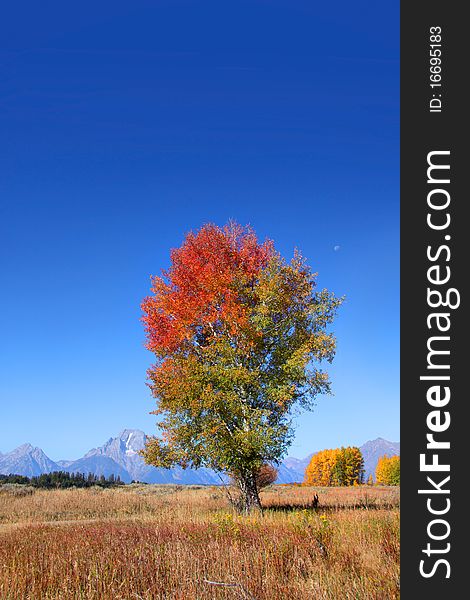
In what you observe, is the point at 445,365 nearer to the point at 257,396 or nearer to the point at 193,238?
the point at 257,396

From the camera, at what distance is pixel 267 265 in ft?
55.4

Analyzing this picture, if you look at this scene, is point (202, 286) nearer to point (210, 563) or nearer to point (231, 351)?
point (231, 351)

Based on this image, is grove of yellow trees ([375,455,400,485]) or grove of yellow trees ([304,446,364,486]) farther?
grove of yellow trees ([304,446,364,486])

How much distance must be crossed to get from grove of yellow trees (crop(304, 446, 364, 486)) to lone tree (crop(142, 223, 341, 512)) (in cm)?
A: 11113

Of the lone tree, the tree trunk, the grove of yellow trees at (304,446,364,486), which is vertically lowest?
the grove of yellow trees at (304,446,364,486)

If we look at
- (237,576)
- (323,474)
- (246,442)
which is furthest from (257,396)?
(323,474)

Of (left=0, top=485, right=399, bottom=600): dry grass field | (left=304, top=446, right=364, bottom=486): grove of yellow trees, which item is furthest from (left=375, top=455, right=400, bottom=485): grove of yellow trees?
(left=0, top=485, right=399, bottom=600): dry grass field

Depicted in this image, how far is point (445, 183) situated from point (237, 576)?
16.8 ft

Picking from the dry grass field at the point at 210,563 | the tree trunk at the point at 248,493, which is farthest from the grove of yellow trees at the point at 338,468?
the dry grass field at the point at 210,563

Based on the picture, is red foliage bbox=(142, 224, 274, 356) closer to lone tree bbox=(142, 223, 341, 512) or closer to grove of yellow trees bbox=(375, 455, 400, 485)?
lone tree bbox=(142, 223, 341, 512)

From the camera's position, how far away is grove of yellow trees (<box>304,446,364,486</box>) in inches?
4744

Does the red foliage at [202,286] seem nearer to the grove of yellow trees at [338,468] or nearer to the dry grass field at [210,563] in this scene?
the dry grass field at [210,563]

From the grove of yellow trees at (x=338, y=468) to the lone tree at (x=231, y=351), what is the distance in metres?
111

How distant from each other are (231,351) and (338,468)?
117078 millimetres
